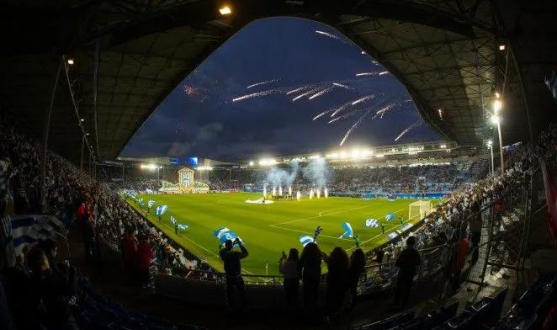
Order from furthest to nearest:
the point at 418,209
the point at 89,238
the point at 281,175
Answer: the point at 281,175, the point at 418,209, the point at 89,238

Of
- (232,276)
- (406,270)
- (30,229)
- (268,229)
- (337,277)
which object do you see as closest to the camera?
(337,277)

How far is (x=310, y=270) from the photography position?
7.37 meters

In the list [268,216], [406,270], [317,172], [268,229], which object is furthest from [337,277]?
[317,172]

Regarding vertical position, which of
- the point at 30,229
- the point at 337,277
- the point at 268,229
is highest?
the point at 30,229

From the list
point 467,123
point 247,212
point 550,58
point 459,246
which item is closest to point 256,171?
point 247,212

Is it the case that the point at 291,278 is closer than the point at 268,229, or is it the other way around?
the point at 291,278

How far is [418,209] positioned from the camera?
38625mm

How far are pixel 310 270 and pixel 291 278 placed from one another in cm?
52

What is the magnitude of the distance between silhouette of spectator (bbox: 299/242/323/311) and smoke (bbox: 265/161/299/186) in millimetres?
106678

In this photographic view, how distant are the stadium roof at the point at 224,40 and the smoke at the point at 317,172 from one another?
215 ft

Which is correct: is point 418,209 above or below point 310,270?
below

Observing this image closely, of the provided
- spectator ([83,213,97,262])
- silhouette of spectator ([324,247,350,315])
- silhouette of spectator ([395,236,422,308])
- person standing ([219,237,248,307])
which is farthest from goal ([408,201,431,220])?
person standing ([219,237,248,307])

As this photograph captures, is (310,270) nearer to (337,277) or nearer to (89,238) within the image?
(337,277)

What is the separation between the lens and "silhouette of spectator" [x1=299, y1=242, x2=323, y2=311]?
24.2 feet
